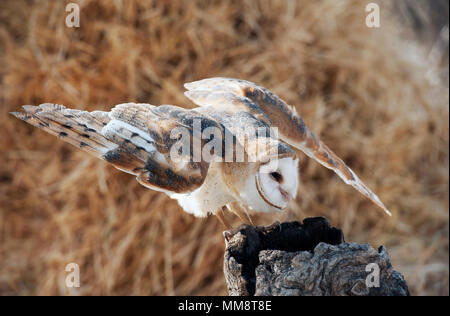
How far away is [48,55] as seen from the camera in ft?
8.02

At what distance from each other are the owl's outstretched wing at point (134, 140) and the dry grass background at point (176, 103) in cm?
120

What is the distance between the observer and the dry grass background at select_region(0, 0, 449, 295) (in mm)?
2387

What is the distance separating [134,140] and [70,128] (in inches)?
6.0

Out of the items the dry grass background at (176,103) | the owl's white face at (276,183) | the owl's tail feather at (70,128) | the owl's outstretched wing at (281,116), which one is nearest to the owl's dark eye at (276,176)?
the owl's white face at (276,183)

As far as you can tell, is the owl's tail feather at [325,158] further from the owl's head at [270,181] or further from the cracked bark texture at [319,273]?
the cracked bark texture at [319,273]

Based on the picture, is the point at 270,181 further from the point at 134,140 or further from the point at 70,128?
the point at 70,128

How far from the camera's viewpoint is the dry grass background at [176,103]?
2387 mm

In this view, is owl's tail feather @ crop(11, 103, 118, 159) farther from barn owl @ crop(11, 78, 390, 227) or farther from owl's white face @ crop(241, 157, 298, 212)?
owl's white face @ crop(241, 157, 298, 212)

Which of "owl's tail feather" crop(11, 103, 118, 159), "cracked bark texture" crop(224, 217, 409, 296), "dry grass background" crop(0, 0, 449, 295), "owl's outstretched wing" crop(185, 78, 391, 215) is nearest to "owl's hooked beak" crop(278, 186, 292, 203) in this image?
"cracked bark texture" crop(224, 217, 409, 296)

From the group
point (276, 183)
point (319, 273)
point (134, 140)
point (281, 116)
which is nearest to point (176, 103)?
point (281, 116)

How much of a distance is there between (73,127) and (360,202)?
1885 millimetres

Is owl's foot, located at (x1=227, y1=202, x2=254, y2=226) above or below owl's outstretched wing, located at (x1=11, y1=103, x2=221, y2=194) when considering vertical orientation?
below

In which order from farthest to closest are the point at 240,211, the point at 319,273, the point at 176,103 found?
the point at 176,103 → the point at 240,211 → the point at 319,273

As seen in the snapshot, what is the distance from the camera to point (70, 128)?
1145mm
